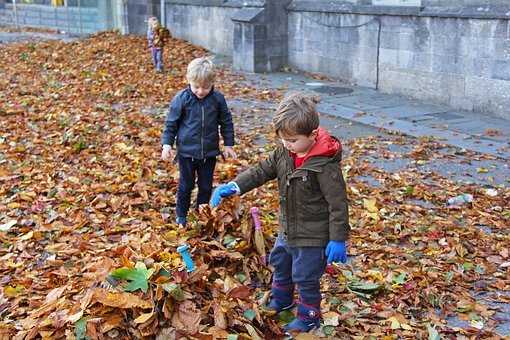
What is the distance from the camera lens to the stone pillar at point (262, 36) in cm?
1465

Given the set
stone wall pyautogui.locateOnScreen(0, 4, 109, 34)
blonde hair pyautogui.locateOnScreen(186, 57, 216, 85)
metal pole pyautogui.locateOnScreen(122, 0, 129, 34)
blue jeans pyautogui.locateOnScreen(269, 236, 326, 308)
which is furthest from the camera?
stone wall pyautogui.locateOnScreen(0, 4, 109, 34)

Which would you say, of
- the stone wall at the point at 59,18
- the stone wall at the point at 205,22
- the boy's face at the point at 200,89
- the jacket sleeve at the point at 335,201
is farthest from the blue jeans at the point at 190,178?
the stone wall at the point at 59,18

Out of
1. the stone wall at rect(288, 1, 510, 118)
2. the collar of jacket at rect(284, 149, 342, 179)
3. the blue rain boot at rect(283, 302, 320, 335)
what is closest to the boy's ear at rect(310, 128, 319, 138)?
the collar of jacket at rect(284, 149, 342, 179)

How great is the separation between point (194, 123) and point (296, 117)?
1950 millimetres

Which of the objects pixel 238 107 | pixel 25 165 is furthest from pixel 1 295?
pixel 238 107

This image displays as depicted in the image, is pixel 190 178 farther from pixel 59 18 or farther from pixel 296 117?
pixel 59 18

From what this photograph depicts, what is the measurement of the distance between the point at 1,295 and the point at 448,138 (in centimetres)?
616

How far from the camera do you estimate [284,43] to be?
49.6 feet

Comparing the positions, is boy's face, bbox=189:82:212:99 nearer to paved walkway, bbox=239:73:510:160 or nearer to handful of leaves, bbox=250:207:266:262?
handful of leaves, bbox=250:207:266:262

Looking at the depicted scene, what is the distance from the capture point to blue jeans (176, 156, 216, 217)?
209 inches

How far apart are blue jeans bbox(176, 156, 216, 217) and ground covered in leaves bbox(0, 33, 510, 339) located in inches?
10.1

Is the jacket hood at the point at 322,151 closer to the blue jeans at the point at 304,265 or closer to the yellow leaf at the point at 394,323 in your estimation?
the blue jeans at the point at 304,265

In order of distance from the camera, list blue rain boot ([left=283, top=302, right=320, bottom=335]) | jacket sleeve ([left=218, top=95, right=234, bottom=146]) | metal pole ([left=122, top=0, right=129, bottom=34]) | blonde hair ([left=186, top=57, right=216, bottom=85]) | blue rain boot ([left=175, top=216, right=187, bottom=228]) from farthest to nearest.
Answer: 1. metal pole ([left=122, top=0, right=129, bottom=34])
2. blue rain boot ([left=175, top=216, right=187, bottom=228])
3. jacket sleeve ([left=218, top=95, right=234, bottom=146])
4. blonde hair ([left=186, top=57, right=216, bottom=85])
5. blue rain boot ([left=283, top=302, right=320, bottom=335])

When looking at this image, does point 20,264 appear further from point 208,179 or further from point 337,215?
point 337,215
